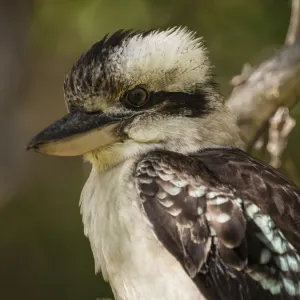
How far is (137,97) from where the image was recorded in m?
2.14

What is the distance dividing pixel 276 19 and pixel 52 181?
1.47m

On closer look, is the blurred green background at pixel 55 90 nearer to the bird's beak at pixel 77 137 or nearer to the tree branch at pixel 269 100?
the tree branch at pixel 269 100

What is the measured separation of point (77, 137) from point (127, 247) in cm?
31

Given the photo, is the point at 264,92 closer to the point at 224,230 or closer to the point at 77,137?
the point at 77,137

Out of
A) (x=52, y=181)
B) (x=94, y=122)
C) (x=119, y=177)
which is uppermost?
(x=94, y=122)

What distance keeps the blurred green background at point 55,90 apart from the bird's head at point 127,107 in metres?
1.92

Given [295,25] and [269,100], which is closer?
[269,100]

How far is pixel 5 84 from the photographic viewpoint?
437cm

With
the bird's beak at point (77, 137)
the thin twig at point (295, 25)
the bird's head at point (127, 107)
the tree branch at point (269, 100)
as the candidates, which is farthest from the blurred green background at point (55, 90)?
the bird's beak at point (77, 137)

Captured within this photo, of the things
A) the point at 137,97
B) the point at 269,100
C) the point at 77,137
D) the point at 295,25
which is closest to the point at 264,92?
the point at 269,100

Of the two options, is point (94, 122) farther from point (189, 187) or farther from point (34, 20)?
point (34, 20)

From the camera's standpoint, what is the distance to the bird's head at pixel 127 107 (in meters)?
2.12

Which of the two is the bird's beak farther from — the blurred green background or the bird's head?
the blurred green background

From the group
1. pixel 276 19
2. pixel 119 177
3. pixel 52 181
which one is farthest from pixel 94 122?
pixel 52 181
